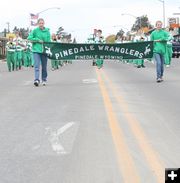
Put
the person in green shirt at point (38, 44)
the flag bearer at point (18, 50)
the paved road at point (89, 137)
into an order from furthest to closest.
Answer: the flag bearer at point (18, 50)
the person in green shirt at point (38, 44)
the paved road at point (89, 137)

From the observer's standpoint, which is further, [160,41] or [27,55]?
[27,55]

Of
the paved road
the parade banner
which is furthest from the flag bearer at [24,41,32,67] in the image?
the paved road

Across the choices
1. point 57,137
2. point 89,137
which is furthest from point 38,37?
point 89,137

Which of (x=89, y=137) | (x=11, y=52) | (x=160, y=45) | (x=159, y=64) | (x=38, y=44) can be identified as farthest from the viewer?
(x=11, y=52)

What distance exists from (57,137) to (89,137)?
0.47 m

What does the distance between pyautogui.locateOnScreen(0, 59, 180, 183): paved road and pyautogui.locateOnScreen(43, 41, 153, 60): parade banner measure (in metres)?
5.34

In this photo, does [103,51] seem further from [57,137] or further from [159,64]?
[57,137]

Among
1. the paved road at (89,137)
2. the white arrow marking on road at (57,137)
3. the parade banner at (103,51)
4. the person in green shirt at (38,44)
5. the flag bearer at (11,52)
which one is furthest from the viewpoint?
the flag bearer at (11,52)

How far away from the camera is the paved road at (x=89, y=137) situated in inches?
235

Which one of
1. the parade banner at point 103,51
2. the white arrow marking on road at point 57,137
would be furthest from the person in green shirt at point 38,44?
the white arrow marking on road at point 57,137

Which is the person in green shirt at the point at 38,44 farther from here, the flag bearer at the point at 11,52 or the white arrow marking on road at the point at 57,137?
the flag bearer at the point at 11,52

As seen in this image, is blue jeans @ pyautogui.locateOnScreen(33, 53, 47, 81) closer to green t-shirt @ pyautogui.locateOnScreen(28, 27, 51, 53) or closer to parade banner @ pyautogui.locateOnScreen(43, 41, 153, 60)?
green t-shirt @ pyautogui.locateOnScreen(28, 27, 51, 53)

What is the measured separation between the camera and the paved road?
5976 mm

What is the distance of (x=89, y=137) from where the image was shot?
7.97m
